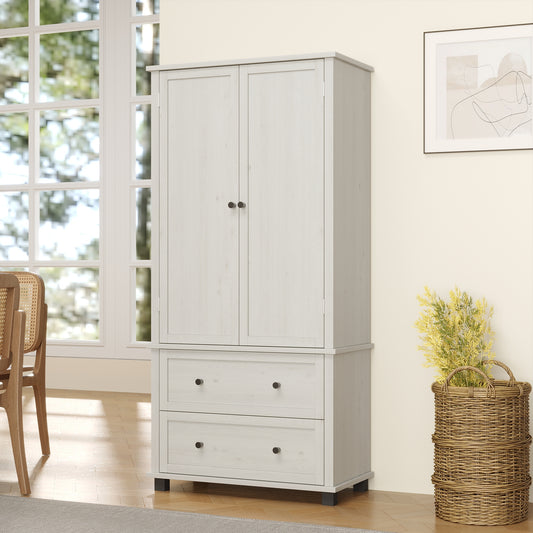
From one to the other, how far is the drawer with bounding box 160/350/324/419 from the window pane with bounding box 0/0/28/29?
17.0 feet

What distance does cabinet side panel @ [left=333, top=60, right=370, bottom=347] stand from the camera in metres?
4.08

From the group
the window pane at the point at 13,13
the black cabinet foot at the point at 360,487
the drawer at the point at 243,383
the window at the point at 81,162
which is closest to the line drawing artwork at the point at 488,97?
the drawer at the point at 243,383

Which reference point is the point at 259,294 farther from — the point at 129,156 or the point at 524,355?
the point at 129,156

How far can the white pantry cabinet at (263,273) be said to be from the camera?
4055 mm

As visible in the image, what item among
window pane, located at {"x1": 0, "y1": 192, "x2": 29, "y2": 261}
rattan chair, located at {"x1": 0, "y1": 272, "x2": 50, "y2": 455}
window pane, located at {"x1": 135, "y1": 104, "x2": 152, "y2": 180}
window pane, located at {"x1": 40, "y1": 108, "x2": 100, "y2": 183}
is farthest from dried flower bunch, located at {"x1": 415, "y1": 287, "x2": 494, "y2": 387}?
window pane, located at {"x1": 0, "y1": 192, "x2": 29, "y2": 261}

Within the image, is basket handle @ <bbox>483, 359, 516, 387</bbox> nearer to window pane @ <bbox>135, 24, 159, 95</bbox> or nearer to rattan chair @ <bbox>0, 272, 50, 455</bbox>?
rattan chair @ <bbox>0, 272, 50, 455</bbox>

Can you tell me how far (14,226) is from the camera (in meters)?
8.48

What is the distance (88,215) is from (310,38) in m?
4.11

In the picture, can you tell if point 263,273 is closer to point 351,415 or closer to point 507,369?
point 351,415

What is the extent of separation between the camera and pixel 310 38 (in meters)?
4.59

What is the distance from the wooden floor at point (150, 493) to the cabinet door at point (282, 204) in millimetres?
684

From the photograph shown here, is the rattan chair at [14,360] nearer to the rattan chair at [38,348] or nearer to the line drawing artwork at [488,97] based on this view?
the rattan chair at [38,348]

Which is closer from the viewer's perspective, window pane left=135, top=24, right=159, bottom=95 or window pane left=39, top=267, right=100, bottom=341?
window pane left=135, top=24, right=159, bottom=95

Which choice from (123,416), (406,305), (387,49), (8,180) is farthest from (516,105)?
(8,180)
